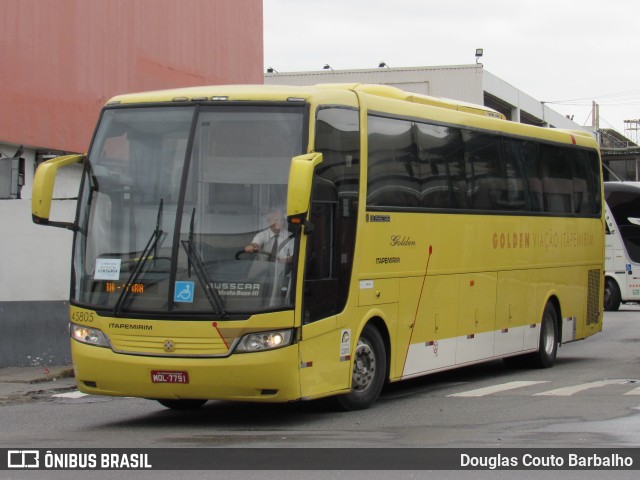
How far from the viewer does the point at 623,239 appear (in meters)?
34.5

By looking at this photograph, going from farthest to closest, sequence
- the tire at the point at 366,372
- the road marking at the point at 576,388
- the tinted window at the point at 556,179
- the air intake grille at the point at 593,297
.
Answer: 1. the air intake grille at the point at 593,297
2. the tinted window at the point at 556,179
3. the road marking at the point at 576,388
4. the tire at the point at 366,372

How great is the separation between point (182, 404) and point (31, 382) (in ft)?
13.0

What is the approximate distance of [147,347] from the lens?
1106 centimetres

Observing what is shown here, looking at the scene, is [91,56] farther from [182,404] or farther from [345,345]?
[345,345]

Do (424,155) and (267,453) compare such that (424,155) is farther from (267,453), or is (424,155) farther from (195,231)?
(267,453)

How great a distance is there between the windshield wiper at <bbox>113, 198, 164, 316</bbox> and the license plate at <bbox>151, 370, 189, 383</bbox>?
2.35ft

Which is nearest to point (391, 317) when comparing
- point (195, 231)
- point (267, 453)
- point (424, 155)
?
point (424, 155)

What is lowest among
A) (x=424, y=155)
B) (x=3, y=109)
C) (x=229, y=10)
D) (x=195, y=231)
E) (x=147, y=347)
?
(x=147, y=347)

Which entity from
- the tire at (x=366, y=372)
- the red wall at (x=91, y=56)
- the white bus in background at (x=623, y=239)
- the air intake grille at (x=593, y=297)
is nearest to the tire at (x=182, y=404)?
the tire at (x=366, y=372)

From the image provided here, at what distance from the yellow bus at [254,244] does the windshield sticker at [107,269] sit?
0.02 metres

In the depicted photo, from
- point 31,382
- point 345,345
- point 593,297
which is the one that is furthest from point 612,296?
point 345,345

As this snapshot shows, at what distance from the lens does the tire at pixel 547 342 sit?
17938mm

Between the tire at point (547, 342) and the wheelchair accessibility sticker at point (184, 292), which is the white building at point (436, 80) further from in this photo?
the wheelchair accessibility sticker at point (184, 292)

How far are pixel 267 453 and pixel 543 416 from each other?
354 cm
